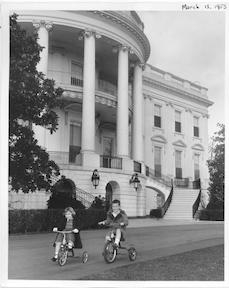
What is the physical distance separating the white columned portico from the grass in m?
9.89

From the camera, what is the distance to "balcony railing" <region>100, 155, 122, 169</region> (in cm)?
1933

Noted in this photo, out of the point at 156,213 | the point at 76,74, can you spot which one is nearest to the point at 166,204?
the point at 156,213

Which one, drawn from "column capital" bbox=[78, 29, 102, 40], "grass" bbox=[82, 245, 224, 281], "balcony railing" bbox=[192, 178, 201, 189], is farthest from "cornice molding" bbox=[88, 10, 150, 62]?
"grass" bbox=[82, 245, 224, 281]

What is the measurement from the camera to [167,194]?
79.3ft

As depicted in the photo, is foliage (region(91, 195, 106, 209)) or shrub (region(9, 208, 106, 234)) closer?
shrub (region(9, 208, 106, 234))

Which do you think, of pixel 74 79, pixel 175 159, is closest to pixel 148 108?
pixel 175 159

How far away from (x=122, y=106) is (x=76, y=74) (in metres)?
2.42

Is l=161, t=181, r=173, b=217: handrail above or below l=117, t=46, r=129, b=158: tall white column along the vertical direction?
below

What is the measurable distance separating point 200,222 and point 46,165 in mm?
9819

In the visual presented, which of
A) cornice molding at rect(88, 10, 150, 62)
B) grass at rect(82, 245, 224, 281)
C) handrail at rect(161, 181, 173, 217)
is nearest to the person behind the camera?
grass at rect(82, 245, 224, 281)

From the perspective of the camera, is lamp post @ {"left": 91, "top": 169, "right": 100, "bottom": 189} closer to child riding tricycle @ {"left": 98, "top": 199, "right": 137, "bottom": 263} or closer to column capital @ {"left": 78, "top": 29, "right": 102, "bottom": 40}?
column capital @ {"left": 78, "top": 29, "right": 102, "bottom": 40}

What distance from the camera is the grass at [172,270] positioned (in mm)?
7316

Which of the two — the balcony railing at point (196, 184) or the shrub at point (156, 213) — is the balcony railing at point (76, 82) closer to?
the shrub at point (156, 213)
